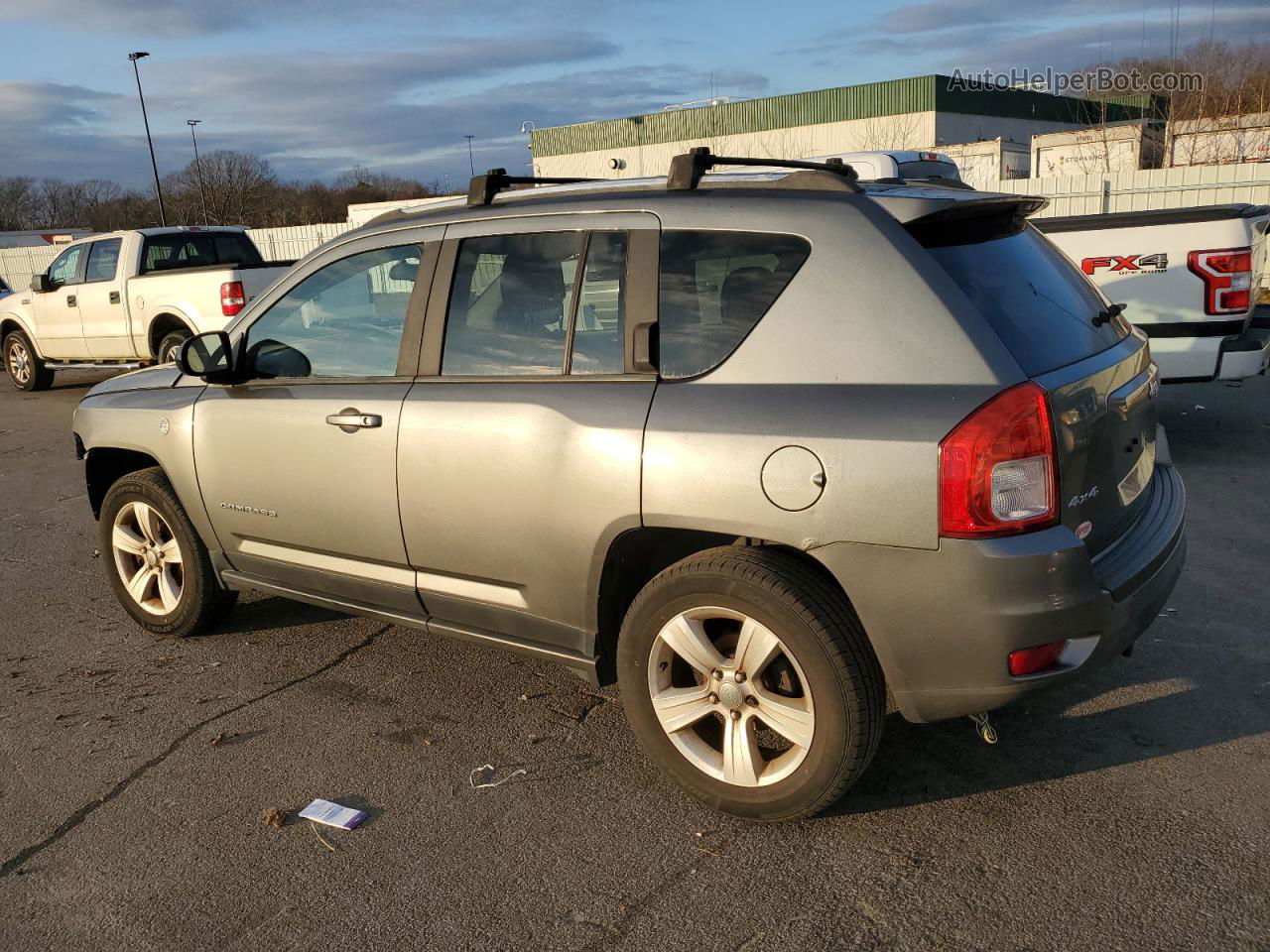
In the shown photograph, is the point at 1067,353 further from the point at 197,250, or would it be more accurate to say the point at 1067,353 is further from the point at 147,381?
the point at 197,250

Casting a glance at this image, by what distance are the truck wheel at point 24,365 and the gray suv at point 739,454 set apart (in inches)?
519

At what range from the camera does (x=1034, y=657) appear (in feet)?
9.21

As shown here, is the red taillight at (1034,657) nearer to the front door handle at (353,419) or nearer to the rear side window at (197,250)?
the front door handle at (353,419)

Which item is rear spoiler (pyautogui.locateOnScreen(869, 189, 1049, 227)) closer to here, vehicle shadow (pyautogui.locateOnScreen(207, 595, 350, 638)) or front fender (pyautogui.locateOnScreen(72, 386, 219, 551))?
front fender (pyautogui.locateOnScreen(72, 386, 219, 551))

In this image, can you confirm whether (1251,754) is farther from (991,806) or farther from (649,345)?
(649,345)

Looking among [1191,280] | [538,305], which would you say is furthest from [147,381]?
[1191,280]

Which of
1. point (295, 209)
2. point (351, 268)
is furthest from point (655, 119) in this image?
point (351, 268)

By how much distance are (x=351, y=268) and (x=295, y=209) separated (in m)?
62.8

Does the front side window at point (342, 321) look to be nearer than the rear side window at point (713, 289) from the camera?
No

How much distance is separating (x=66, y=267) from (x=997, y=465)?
46.9 feet

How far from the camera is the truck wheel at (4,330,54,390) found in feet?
49.9

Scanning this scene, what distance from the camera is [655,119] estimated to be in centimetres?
4788

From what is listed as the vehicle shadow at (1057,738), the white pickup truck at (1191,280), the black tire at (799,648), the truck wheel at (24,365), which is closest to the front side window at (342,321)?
the black tire at (799,648)

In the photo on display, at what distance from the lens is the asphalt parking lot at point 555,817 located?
2734mm
